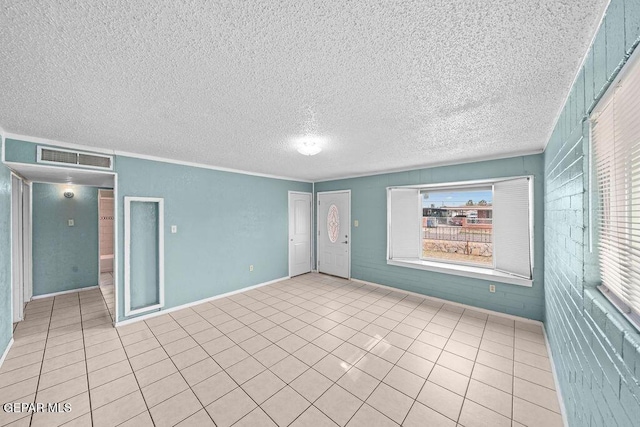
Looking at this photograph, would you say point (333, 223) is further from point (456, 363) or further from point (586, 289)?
point (586, 289)

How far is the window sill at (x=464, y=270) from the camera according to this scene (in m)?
3.34

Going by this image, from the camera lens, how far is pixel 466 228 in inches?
164

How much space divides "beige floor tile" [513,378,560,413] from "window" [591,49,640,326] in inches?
57.0

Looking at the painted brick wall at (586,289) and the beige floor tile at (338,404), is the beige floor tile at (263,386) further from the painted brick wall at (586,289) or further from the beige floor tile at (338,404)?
the painted brick wall at (586,289)

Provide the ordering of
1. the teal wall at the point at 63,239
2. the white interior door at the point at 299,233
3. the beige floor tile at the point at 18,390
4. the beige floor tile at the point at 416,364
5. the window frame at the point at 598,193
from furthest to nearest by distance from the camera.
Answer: the white interior door at the point at 299,233, the teal wall at the point at 63,239, the beige floor tile at the point at 416,364, the beige floor tile at the point at 18,390, the window frame at the point at 598,193

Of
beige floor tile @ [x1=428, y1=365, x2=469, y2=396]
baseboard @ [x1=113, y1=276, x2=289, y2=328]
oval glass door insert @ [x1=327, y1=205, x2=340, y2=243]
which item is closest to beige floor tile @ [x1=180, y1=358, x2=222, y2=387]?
baseboard @ [x1=113, y1=276, x2=289, y2=328]

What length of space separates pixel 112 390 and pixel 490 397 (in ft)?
10.7

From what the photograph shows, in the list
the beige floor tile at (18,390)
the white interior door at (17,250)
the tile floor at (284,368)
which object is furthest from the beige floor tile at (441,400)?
the white interior door at (17,250)

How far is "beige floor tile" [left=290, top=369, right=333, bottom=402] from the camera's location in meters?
2.03

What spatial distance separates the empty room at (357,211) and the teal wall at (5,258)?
0.04m

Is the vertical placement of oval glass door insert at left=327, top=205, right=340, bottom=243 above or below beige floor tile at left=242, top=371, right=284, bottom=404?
above

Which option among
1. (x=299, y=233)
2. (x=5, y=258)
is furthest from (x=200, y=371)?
(x=299, y=233)

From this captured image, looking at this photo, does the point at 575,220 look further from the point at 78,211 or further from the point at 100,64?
the point at 78,211

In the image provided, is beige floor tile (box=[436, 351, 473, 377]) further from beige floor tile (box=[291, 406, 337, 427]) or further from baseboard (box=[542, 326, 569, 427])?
beige floor tile (box=[291, 406, 337, 427])
